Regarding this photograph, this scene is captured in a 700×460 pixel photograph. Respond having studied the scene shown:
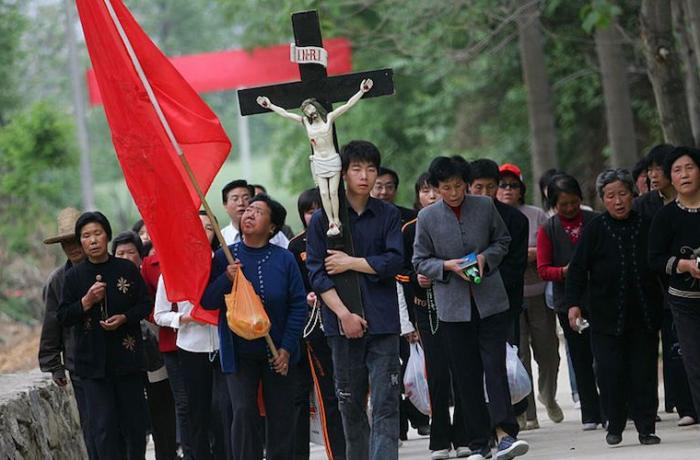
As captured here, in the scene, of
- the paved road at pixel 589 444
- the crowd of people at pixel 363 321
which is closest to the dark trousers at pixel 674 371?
the crowd of people at pixel 363 321

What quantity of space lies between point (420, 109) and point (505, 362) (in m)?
25.5

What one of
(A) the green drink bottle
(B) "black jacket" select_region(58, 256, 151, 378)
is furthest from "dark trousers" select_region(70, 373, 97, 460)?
(A) the green drink bottle

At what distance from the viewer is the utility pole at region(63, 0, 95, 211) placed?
35.4 meters

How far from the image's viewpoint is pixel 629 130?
73.8 feet

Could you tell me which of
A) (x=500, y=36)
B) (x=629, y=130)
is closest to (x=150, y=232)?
(x=629, y=130)

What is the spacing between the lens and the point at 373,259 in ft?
34.6

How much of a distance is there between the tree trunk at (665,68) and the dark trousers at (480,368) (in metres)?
5.95

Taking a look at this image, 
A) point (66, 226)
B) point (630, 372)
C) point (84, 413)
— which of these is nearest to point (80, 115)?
point (66, 226)

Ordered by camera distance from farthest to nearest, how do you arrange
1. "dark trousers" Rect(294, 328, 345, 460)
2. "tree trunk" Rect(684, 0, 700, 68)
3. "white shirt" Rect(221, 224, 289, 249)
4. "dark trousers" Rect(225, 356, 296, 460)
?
"tree trunk" Rect(684, 0, 700, 68), "white shirt" Rect(221, 224, 289, 249), "dark trousers" Rect(294, 328, 345, 460), "dark trousers" Rect(225, 356, 296, 460)

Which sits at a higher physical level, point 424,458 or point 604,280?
point 604,280

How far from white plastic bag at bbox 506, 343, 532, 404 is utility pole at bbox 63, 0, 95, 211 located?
2355 cm

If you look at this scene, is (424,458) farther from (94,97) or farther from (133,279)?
(94,97)

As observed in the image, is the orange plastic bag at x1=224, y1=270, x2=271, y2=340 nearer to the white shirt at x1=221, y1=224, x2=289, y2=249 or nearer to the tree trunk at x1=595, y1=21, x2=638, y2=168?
the white shirt at x1=221, y1=224, x2=289, y2=249

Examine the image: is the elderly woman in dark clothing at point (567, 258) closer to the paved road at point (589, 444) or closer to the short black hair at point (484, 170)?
the paved road at point (589, 444)
